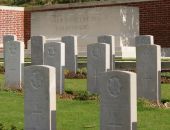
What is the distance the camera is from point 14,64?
593 inches

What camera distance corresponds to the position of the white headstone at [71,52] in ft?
60.5

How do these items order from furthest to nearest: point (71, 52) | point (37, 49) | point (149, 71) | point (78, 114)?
point (37, 49)
point (71, 52)
point (149, 71)
point (78, 114)

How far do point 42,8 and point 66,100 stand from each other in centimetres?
1689

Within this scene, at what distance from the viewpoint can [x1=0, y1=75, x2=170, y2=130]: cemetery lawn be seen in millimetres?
10045

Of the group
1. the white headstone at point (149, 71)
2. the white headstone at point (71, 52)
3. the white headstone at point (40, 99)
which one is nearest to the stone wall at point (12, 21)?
the white headstone at point (71, 52)

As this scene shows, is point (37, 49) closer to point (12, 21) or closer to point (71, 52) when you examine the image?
point (71, 52)

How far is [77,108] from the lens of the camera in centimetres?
1188

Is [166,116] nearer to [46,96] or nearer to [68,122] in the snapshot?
[68,122]

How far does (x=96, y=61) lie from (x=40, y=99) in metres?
4.77

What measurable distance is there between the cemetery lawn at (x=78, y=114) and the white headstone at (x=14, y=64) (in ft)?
3.78

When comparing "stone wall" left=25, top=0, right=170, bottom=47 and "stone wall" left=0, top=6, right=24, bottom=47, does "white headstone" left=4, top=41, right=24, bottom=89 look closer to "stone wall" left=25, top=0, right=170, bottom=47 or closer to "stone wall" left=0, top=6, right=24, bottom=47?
"stone wall" left=25, top=0, right=170, bottom=47

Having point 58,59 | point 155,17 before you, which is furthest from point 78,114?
point 155,17

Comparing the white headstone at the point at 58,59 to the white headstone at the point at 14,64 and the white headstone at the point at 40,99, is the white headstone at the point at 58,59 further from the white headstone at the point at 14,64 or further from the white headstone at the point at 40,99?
the white headstone at the point at 40,99

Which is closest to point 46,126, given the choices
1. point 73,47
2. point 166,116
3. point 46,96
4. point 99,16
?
point 46,96
